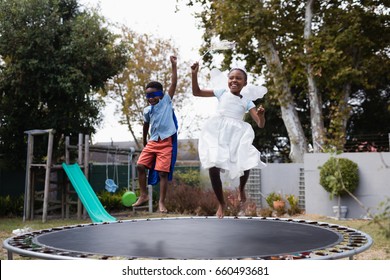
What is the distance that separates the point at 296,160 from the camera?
11.9 metres

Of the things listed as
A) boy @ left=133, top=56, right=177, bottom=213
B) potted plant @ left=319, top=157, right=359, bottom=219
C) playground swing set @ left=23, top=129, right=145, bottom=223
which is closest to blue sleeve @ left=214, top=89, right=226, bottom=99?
boy @ left=133, top=56, right=177, bottom=213

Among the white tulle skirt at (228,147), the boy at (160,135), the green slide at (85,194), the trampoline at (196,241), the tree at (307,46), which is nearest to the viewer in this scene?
the trampoline at (196,241)

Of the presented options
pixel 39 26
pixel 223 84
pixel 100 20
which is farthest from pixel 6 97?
pixel 223 84

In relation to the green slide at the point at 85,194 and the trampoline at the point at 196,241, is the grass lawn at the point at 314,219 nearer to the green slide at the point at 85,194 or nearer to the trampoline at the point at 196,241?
the green slide at the point at 85,194

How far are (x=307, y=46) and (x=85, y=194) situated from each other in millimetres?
5718

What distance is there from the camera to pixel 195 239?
3.28 m

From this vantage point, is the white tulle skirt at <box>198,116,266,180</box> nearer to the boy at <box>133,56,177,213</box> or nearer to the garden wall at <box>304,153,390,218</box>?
the boy at <box>133,56,177,213</box>

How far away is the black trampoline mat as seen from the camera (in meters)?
2.77

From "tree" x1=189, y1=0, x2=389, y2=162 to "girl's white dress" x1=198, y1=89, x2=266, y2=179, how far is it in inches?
296

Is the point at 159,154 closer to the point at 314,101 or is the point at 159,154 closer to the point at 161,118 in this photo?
the point at 161,118

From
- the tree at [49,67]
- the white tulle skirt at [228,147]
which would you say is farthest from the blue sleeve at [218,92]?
the tree at [49,67]

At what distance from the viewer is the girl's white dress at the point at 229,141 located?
342cm

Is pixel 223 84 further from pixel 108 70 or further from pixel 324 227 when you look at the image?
pixel 108 70

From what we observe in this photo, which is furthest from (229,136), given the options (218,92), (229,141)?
(218,92)
